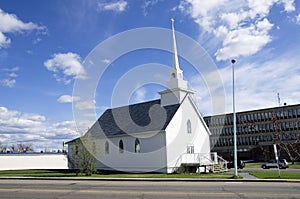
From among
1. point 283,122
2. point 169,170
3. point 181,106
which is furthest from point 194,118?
point 283,122

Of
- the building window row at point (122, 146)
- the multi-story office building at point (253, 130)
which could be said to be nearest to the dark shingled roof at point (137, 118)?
the building window row at point (122, 146)

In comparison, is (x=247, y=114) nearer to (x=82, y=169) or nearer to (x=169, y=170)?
(x=169, y=170)

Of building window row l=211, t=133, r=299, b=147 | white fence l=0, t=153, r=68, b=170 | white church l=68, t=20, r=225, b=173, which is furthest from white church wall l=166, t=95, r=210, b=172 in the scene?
building window row l=211, t=133, r=299, b=147

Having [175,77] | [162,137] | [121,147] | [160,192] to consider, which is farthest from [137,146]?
[160,192]

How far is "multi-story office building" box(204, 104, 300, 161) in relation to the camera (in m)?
77.7

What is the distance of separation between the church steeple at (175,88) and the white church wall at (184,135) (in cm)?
99

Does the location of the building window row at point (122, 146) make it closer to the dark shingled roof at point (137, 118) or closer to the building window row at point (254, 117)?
the dark shingled roof at point (137, 118)

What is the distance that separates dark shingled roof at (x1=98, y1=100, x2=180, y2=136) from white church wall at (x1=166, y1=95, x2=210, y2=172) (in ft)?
3.16

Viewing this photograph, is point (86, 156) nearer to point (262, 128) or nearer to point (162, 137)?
point (162, 137)

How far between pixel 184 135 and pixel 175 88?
18.2 feet

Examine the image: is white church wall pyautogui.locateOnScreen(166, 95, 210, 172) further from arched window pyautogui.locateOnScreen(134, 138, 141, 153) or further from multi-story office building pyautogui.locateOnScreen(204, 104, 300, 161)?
multi-story office building pyautogui.locateOnScreen(204, 104, 300, 161)

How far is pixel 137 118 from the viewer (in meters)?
39.7

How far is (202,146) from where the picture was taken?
3912 cm

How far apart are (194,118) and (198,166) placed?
6362 mm
